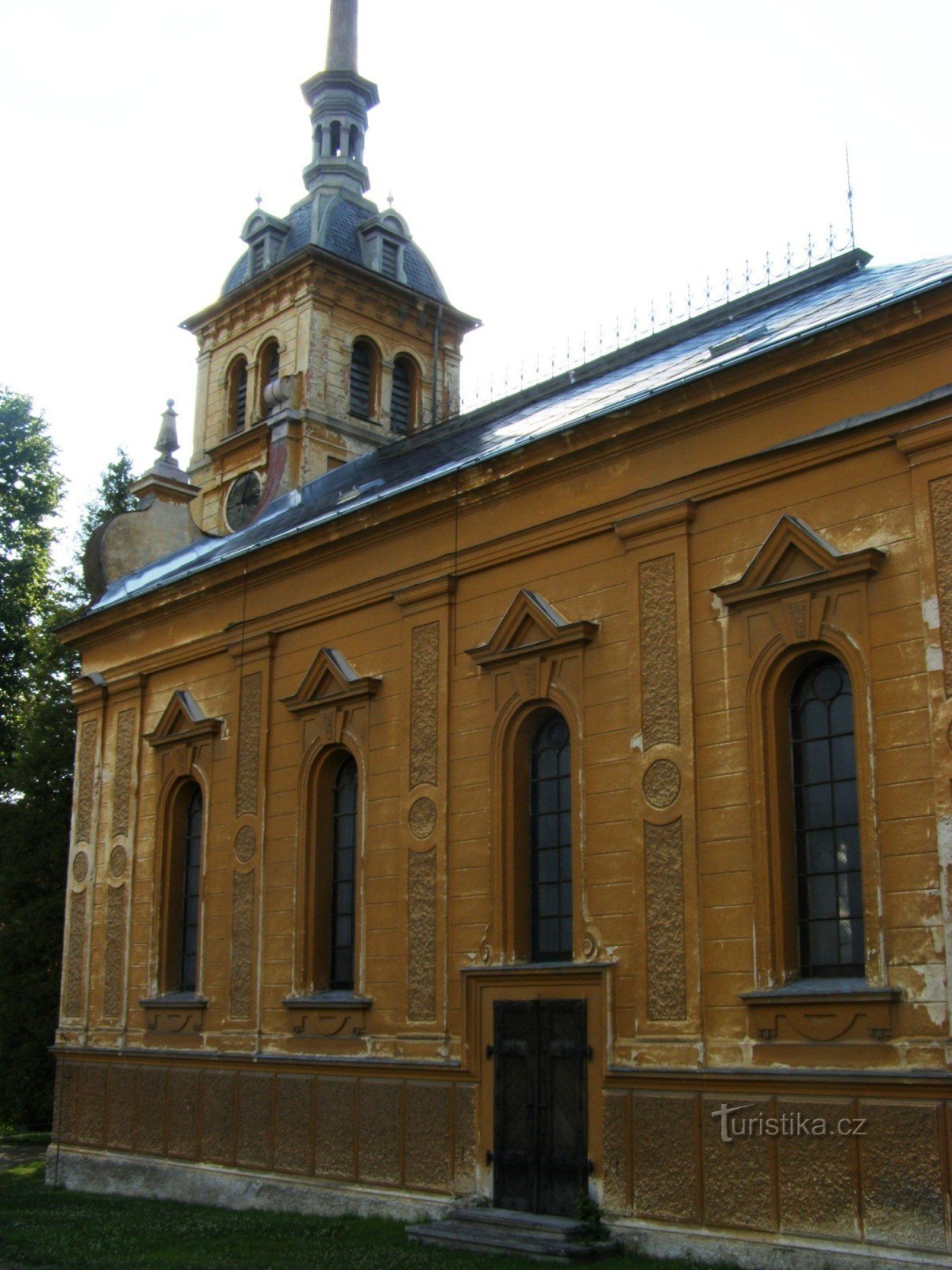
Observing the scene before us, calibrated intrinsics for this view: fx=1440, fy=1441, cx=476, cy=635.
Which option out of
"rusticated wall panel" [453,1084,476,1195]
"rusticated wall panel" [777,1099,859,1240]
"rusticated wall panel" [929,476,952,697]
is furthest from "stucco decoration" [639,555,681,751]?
Result: "rusticated wall panel" [453,1084,476,1195]

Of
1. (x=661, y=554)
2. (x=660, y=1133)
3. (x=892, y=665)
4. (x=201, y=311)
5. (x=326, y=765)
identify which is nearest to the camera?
(x=892, y=665)

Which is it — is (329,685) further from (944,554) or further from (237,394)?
(237,394)

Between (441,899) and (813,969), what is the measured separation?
15.1ft

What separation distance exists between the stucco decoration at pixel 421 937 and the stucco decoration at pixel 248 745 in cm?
346

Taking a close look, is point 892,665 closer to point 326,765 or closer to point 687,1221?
point 687,1221

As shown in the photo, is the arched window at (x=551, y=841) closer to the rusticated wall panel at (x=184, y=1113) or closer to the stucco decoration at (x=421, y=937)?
the stucco decoration at (x=421, y=937)

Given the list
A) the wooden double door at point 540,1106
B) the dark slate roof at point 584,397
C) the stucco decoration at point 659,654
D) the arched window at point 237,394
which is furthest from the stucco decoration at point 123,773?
the stucco decoration at point 659,654

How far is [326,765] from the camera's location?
17703 millimetres

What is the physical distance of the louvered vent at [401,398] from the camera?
89.7 feet

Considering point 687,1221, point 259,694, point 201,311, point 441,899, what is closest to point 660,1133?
point 687,1221

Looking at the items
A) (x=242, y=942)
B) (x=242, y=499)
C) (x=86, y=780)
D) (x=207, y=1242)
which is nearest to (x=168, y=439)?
(x=242, y=499)

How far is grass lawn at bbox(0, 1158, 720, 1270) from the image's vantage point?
1258cm

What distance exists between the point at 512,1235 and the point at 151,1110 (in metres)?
7.84

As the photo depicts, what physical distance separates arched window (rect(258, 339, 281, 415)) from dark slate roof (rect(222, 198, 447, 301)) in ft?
5.15
